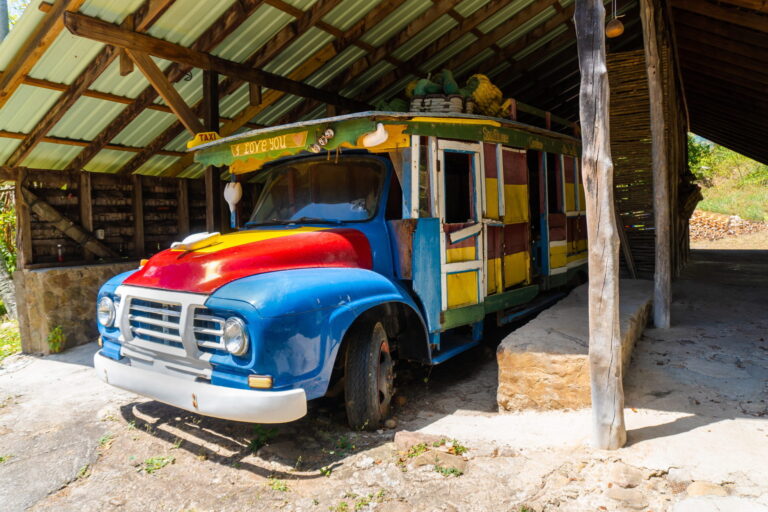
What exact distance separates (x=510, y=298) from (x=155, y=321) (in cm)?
344

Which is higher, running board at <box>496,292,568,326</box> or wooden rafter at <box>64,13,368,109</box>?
wooden rafter at <box>64,13,368,109</box>

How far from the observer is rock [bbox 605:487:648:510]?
284 cm

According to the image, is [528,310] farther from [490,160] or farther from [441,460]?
[441,460]

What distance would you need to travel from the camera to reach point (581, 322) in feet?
16.1

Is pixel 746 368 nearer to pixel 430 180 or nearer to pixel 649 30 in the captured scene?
pixel 430 180

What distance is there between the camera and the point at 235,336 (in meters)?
3.24

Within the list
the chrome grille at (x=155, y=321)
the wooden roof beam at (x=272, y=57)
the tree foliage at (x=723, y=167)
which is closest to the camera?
Answer: the chrome grille at (x=155, y=321)

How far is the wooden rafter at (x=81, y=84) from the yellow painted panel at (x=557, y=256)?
4.93 meters

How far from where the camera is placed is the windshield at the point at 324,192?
4641 mm

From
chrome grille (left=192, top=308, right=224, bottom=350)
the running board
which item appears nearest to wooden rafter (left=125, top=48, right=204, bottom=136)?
chrome grille (left=192, top=308, right=224, bottom=350)

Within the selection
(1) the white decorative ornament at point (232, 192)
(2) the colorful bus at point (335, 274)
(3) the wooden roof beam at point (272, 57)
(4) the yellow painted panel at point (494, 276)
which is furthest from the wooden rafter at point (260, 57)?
(4) the yellow painted panel at point (494, 276)

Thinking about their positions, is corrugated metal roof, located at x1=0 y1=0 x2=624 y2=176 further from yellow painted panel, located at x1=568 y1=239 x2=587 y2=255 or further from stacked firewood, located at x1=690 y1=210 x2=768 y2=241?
stacked firewood, located at x1=690 y1=210 x2=768 y2=241

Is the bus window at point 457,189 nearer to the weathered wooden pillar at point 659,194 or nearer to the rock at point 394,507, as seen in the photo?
the weathered wooden pillar at point 659,194

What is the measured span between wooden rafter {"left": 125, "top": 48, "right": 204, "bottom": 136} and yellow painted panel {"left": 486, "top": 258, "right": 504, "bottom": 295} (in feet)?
12.1
